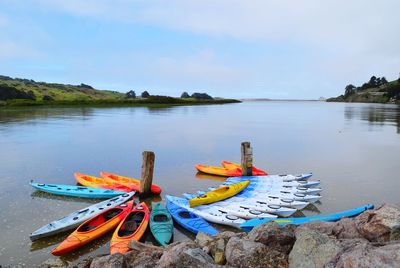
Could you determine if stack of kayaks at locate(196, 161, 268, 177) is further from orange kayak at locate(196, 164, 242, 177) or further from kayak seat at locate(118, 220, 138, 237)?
kayak seat at locate(118, 220, 138, 237)

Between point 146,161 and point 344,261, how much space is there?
41.6 feet

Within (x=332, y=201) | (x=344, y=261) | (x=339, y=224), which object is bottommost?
(x=332, y=201)

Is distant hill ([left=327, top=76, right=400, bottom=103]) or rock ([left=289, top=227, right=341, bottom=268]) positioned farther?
distant hill ([left=327, top=76, right=400, bottom=103])

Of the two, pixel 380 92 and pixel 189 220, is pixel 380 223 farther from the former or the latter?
pixel 380 92

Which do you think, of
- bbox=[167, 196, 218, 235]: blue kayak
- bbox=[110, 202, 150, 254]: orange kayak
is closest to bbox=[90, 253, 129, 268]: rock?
bbox=[110, 202, 150, 254]: orange kayak

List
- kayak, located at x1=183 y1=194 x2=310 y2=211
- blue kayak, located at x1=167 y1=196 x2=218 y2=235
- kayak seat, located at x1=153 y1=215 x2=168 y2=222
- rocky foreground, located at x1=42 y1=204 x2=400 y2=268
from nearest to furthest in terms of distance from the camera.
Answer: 1. rocky foreground, located at x1=42 y1=204 x2=400 y2=268
2. blue kayak, located at x1=167 y1=196 x2=218 y2=235
3. kayak seat, located at x1=153 y1=215 x2=168 y2=222
4. kayak, located at x1=183 y1=194 x2=310 y2=211

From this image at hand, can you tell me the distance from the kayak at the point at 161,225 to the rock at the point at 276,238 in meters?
4.48

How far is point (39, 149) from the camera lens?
31.1m

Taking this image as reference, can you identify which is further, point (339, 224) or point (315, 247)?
point (339, 224)

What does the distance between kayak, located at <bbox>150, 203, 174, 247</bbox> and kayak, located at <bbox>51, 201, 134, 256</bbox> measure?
4.41 feet

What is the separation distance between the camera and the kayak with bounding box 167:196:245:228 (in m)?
13.4

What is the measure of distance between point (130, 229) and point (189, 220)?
92.6 inches

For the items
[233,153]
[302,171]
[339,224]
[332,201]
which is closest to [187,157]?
[233,153]

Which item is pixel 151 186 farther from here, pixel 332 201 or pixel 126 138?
pixel 126 138
